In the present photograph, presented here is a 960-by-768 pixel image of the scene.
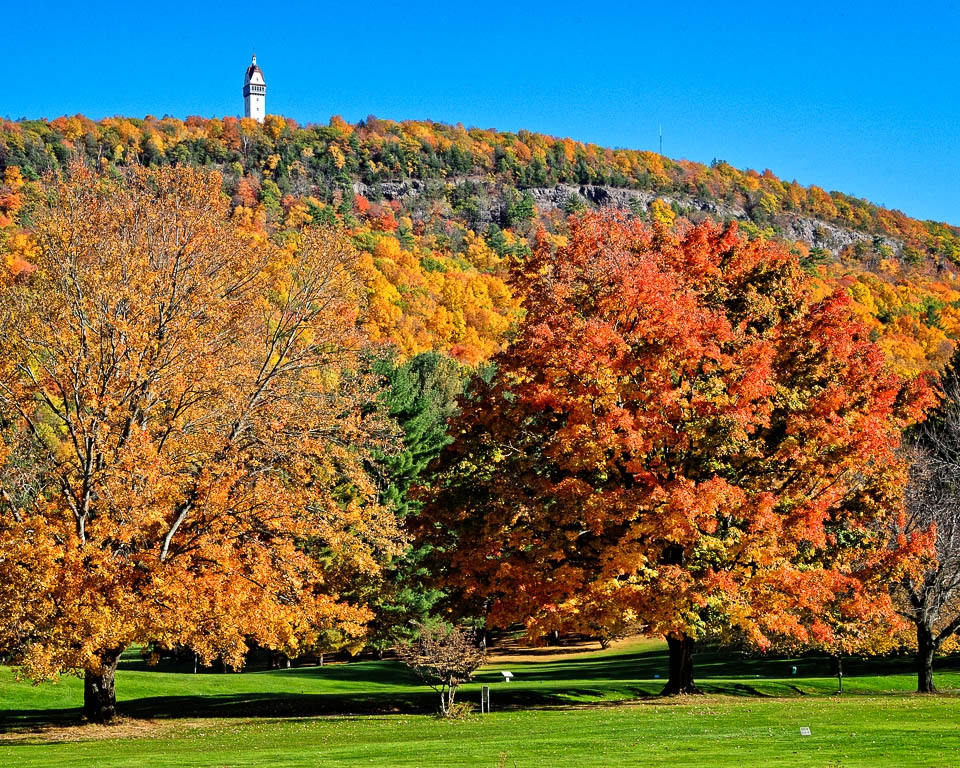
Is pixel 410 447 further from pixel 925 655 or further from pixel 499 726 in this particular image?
pixel 499 726

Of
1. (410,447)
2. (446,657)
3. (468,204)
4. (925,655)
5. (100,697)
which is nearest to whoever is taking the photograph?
(446,657)

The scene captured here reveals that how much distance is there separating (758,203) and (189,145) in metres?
Result: 98.0

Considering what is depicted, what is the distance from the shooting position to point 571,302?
93.1ft

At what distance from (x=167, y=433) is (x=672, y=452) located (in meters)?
13.1

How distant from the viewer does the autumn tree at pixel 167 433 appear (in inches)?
894

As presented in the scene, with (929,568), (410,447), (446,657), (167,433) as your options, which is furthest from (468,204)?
(446,657)

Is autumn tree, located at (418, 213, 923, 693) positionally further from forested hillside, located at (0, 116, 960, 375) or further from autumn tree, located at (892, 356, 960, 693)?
forested hillside, located at (0, 116, 960, 375)

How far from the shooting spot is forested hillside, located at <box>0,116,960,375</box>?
98.5 metres

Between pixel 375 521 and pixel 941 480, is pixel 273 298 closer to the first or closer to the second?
pixel 375 521

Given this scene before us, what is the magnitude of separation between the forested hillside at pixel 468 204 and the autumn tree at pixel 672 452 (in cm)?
4376

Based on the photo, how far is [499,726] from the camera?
22.8 meters

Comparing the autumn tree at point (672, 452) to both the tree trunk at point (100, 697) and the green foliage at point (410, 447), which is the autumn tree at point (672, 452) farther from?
the green foliage at point (410, 447)

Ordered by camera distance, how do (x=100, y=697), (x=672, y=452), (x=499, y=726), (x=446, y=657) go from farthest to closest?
(x=672, y=452) → (x=100, y=697) → (x=446, y=657) → (x=499, y=726)

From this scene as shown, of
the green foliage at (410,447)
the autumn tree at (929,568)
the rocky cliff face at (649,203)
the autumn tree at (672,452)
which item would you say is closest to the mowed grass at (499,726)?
the autumn tree at (929,568)
